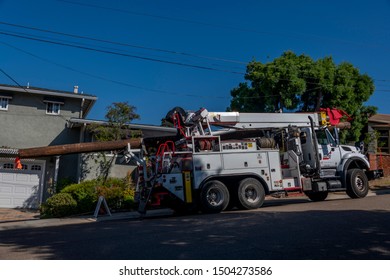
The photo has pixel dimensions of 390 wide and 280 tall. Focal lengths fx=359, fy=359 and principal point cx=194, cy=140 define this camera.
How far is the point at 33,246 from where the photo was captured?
6.52 meters

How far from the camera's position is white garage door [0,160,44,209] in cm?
1789

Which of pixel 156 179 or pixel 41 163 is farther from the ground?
pixel 41 163

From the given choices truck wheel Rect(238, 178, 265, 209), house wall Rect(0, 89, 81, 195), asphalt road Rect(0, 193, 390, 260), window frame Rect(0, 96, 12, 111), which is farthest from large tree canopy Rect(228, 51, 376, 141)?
asphalt road Rect(0, 193, 390, 260)

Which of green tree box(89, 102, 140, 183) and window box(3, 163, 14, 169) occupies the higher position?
green tree box(89, 102, 140, 183)

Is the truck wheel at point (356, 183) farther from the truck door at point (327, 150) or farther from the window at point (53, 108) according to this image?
the window at point (53, 108)

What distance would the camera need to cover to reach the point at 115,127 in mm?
17391

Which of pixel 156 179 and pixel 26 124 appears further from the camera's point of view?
pixel 26 124

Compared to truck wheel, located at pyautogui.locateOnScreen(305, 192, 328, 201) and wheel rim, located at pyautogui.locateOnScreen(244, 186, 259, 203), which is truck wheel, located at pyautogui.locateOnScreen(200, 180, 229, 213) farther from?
A: truck wheel, located at pyautogui.locateOnScreen(305, 192, 328, 201)

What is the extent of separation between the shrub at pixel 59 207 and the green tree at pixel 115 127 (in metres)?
3.69

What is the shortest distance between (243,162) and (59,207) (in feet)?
23.3

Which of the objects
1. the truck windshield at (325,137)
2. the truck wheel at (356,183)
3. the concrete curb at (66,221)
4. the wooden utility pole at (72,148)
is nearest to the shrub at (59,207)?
the concrete curb at (66,221)

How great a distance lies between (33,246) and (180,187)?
198 inches
